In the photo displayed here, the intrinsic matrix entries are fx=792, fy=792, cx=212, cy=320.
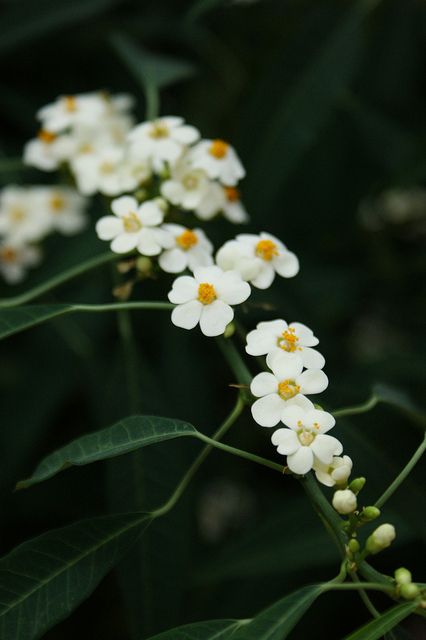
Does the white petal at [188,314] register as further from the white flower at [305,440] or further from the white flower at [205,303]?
the white flower at [305,440]

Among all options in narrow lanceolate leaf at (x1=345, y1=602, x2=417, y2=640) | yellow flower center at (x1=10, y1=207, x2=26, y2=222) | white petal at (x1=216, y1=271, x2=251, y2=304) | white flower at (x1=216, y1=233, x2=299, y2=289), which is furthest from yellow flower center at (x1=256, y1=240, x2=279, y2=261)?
yellow flower center at (x1=10, y1=207, x2=26, y2=222)

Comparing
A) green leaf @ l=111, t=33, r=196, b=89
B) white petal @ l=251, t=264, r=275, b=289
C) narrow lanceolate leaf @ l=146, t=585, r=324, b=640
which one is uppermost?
green leaf @ l=111, t=33, r=196, b=89

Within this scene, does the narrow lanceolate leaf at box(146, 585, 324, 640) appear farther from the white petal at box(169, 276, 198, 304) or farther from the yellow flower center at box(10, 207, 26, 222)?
the yellow flower center at box(10, 207, 26, 222)

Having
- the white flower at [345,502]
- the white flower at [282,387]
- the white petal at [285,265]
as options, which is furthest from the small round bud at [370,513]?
the white petal at [285,265]

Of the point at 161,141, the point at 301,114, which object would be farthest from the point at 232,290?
the point at 301,114

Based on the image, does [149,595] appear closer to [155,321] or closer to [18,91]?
[155,321]

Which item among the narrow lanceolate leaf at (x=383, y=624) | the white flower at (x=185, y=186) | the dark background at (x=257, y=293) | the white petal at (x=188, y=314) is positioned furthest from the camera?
the dark background at (x=257, y=293)
